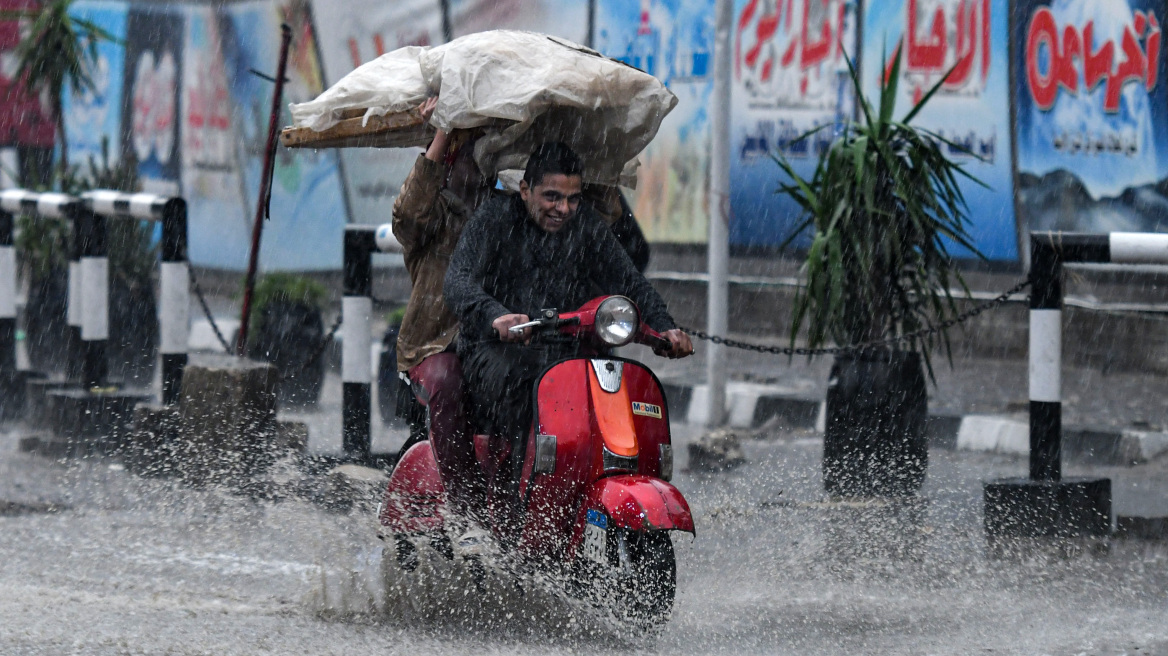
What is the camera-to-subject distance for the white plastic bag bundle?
5.07 meters

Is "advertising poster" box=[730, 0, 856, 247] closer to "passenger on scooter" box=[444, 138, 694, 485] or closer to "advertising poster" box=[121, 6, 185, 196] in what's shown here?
"passenger on scooter" box=[444, 138, 694, 485]

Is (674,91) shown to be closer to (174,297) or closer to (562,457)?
(174,297)

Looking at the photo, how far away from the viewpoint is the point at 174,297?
8148 mm

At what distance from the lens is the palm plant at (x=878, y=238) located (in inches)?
278

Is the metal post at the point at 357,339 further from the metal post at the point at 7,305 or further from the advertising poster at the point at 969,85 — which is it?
the advertising poster at the point at 969,85

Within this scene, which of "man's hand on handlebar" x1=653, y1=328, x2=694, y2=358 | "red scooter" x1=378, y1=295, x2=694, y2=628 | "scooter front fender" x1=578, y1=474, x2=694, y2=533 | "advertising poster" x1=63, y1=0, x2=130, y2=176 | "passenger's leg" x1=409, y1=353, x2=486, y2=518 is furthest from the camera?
"advertising poster" x1=63, y1=0, x2=130, y2=176

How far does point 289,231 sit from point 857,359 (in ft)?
38.9

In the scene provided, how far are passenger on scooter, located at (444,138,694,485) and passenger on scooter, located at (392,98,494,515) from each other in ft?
0.30

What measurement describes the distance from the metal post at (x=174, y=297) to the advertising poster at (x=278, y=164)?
9069mm

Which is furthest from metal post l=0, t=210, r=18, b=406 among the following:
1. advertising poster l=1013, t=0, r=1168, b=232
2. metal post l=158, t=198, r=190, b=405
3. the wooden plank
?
advertising poster l=1013, t=0, r=1168, b=232

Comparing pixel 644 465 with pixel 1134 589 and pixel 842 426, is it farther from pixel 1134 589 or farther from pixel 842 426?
pixel 842 426

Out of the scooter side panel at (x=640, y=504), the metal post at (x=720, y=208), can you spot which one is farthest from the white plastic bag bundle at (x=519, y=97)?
the metal post at (x=720, y=208)

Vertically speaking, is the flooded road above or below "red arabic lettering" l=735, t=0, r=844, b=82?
below

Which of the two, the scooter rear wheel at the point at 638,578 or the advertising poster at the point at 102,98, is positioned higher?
the advertising poster at the point at 102,98
